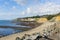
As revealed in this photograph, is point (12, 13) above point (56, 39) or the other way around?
above

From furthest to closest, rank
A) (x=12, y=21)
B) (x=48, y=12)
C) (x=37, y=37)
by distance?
(x=48, y=12), (x=12, y=21), (x=37, y=37)

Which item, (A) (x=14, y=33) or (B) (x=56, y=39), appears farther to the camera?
(A) (x=14, y=33)

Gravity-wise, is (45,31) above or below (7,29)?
below

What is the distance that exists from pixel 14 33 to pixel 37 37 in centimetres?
141

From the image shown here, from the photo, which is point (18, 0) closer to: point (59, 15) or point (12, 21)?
point (12, 21)

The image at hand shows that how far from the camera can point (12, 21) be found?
5.46 meters

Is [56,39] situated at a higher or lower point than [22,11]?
lower

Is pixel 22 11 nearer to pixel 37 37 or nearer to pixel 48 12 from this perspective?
pixel 48 12

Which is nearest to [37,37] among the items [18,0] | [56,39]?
[56,39]

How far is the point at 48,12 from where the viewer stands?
5.84m

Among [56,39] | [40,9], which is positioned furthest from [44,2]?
[56,39]

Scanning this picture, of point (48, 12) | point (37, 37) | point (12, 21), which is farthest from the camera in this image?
point (48, 12)

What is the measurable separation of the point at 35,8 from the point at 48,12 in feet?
1.55

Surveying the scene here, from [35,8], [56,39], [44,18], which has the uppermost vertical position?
[35,8]
